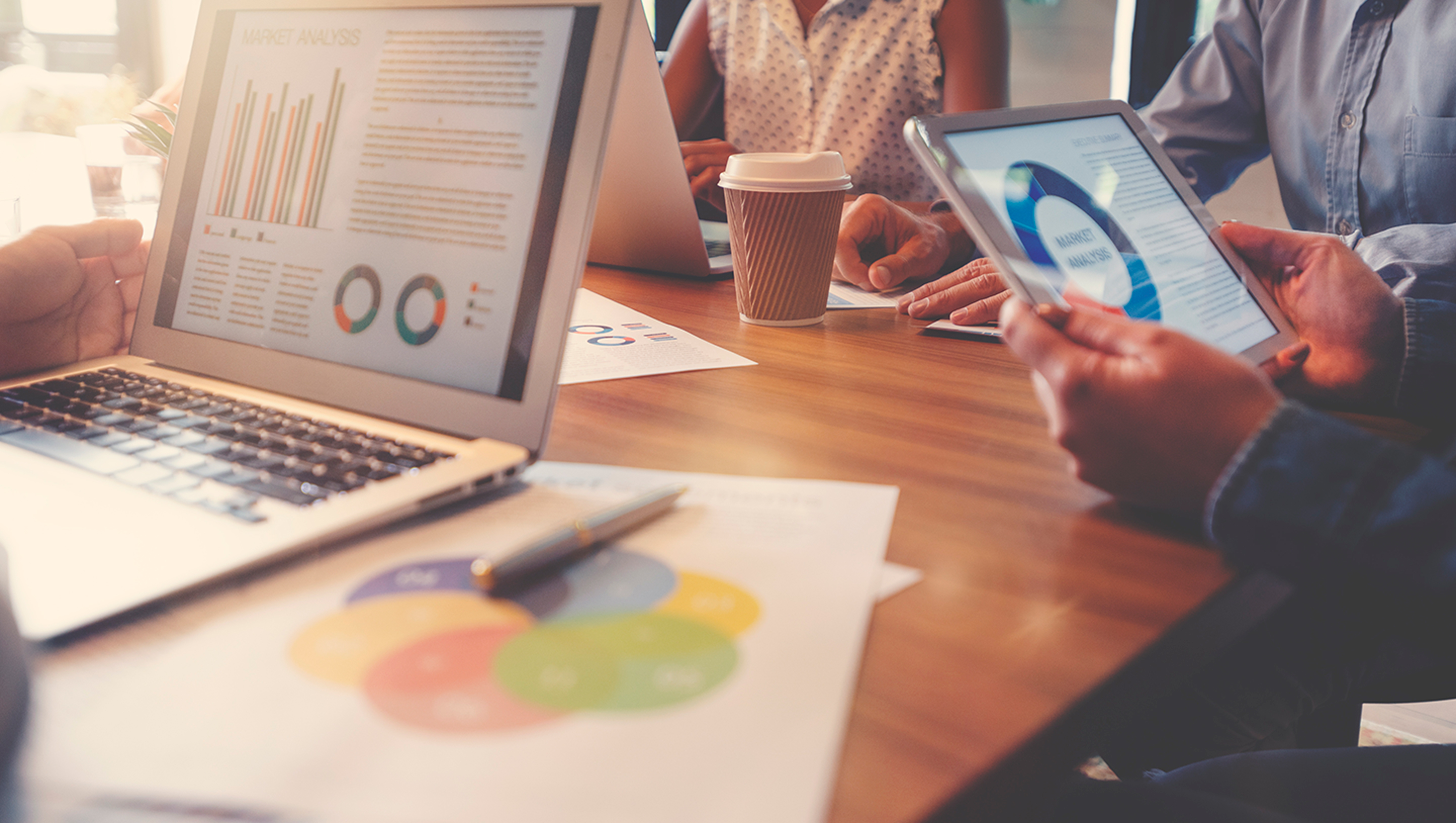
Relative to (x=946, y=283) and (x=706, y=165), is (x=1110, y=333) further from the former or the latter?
(x=706, y=165)

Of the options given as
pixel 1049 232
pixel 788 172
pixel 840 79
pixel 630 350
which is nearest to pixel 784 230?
pixel 788 172

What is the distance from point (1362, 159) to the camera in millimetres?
1289

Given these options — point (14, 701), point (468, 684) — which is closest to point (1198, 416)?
point (468, 684)

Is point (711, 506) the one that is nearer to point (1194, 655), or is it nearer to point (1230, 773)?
point (1194, 655)

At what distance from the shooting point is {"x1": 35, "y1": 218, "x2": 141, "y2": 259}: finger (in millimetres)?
623

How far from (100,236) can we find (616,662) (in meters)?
0.59

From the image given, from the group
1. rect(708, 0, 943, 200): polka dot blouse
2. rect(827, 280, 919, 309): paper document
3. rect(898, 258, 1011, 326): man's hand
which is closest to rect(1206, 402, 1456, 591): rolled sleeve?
rect(898, 258, 1011, 326): man's hand

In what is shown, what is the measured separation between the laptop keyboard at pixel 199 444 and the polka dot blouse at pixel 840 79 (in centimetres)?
120

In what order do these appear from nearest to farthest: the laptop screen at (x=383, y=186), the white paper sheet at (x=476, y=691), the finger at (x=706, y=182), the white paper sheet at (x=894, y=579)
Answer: the white paper sheet at (x=476, y=691) → the white paper sheet at (x=894, y=579) → the laptop screen at (x=383, y=186) → the finger at (x=706, y=182)

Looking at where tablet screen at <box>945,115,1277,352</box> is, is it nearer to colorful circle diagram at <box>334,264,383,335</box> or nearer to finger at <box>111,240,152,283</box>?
colorful circle diagram at <box>334,264,383,335</box>

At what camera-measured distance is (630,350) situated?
2.35 ft

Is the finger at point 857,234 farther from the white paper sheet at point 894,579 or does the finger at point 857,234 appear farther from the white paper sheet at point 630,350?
the white paper sheet at point 894,579

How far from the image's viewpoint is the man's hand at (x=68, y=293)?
0.58 metres

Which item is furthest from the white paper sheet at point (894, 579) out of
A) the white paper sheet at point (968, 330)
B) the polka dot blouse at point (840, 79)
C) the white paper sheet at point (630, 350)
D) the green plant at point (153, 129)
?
the polka dot blouse at point (840, 79)
